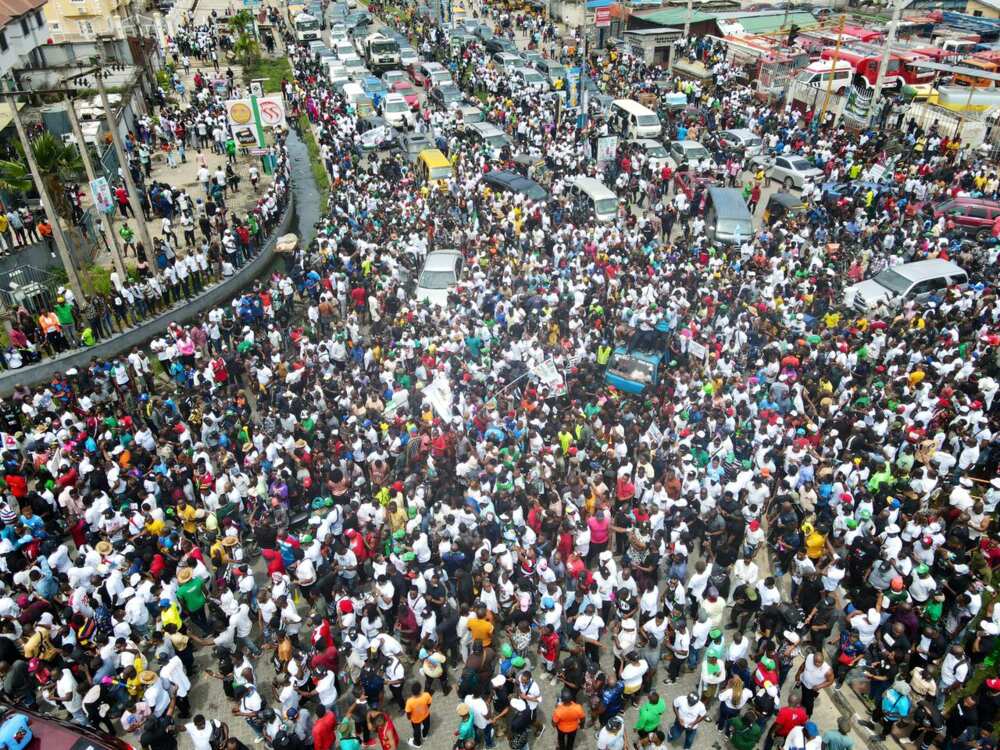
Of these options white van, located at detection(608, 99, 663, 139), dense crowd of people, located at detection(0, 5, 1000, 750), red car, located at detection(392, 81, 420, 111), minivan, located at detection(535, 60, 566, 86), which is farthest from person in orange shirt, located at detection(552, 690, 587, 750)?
minivan, located at detection(535, 60, 566, 86)

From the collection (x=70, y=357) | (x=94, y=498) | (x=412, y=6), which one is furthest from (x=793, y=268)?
(x=412, y=6)

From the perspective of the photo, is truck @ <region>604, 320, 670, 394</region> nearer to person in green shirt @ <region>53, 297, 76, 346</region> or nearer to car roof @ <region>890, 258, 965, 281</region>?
car roof @ <region>890, 258, 965, 281</region>

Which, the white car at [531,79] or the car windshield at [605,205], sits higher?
the white car at [531,79]

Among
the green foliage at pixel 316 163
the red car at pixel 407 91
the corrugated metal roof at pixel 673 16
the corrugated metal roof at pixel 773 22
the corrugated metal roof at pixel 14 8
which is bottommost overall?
the green foliage at pixel 316 163

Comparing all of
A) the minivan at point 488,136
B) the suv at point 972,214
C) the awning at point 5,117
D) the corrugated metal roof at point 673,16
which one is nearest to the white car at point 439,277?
the minivan at point 488,136

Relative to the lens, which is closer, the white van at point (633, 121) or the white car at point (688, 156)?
the white car at point (688, 156)

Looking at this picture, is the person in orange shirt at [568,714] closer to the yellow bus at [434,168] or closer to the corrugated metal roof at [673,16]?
the yellow bus at [434,168]

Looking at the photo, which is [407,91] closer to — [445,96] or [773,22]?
[445,96]
